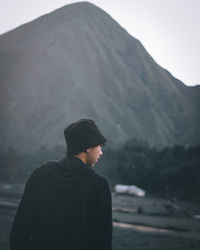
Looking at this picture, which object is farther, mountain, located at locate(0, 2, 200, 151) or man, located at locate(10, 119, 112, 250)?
mountain, located at locate(0, 2, 200, 151)

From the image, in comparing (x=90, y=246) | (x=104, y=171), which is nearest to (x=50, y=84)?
(x=104, y=171)

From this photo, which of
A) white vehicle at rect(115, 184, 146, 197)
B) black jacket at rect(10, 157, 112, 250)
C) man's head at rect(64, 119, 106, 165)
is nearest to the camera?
black jacket at rect(10, 157, 112, 250)

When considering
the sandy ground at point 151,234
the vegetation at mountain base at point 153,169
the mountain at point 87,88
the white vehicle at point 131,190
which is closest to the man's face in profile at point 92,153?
the sandy ground at point 151,234

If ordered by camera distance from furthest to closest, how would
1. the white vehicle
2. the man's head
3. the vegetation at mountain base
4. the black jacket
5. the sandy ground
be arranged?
the vegetation at mountain base, the white vehicle, the sandy ground, the man's head, the black jacket

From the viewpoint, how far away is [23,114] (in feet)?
309

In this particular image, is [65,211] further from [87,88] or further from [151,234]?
[87,88]

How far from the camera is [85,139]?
2518mm

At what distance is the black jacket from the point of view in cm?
239

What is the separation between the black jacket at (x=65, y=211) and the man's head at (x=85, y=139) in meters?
0.08

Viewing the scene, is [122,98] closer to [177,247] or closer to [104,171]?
[104,171]

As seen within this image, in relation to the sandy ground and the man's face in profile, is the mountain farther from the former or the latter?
the man's face in profile

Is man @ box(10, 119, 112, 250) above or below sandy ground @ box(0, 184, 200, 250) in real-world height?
above

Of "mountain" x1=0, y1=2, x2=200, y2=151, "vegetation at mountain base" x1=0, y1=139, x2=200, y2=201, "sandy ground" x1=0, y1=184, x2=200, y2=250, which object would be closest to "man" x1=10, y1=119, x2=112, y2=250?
"sandy ground" x1=0, y1=184, x2=200, y2=250

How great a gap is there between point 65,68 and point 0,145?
1166 inches
